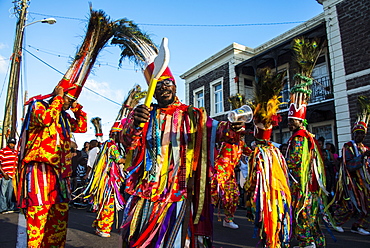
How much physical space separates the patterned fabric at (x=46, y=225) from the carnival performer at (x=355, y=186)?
5062 millimetres

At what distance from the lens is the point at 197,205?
2.11m

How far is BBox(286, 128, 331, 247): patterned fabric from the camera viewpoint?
150 inches

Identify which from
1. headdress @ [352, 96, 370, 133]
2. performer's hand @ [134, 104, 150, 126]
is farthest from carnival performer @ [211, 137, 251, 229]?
performer's hand @ [134, 104, 150, 126]

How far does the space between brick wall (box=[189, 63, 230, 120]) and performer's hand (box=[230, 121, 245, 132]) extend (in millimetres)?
15334

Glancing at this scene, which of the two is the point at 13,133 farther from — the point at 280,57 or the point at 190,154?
the point at 280,57

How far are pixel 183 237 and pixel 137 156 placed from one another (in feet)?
2.37

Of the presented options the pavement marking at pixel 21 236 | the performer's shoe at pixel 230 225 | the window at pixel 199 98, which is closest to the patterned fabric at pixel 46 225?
the pavement marking at pixel 21 236

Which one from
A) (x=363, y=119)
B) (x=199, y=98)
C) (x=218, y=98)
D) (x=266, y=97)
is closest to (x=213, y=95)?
(x=218, y=98)

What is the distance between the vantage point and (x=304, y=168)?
398 centimetres

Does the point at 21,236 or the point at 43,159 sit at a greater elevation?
the point at 43,159

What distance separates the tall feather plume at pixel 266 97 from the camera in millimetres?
2439

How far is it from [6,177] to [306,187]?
24.6 ft

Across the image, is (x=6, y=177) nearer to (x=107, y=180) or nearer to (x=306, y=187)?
(x=107, y=180)

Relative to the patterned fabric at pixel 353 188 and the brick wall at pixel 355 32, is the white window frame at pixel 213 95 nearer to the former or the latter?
the brick wall at pixel 355 32
